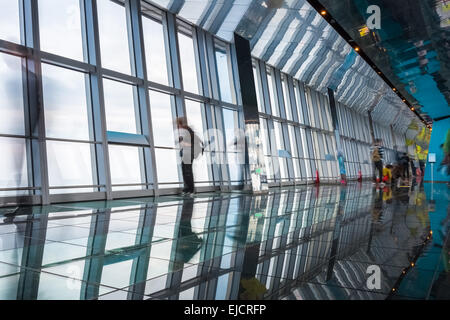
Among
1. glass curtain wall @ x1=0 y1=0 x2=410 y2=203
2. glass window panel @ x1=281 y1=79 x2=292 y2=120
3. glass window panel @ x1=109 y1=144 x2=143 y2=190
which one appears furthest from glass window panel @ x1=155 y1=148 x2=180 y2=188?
glass window panel @ x1=281 y1=79 x2=292 y2=120

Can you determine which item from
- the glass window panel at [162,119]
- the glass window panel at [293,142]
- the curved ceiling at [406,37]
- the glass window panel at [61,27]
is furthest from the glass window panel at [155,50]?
the glass window panel at [293,142]

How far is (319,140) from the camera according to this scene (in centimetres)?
2431

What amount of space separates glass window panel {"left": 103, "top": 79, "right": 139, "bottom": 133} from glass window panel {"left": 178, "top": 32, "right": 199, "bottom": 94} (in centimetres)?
288

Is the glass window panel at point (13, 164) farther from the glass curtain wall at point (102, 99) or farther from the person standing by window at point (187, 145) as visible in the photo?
the person standing by window at point (187, 145)

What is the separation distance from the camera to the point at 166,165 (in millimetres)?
12547

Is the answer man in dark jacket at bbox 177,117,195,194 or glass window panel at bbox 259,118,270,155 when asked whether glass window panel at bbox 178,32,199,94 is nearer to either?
man in dark jacket at bbox 177,117,195,194

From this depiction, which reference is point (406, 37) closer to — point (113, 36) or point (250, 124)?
point (250, 124)

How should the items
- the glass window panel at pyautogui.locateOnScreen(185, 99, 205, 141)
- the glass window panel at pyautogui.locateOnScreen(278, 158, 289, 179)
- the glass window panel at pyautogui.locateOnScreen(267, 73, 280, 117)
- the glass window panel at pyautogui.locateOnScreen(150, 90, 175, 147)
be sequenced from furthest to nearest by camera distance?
the glass window panel at pyautogui.locateOnScreen(267, 73, 280, 117) < the glass window panel at pyautogui.locateOnScreen(278, 158, 289, 179) < the glass window panel at pyautogui.locateOnScreen(185, 99, 205, 141) < the glass window panel at pyautogui.locateOnScreen(150, 90, 175, 147)

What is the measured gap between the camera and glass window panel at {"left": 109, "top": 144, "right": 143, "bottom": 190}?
10.9 metres

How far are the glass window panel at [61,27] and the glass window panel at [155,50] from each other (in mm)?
2794

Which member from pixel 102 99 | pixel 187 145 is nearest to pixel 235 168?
pixel 187 145

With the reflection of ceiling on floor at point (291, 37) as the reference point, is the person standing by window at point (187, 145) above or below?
below

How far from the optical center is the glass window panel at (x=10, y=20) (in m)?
8.32
